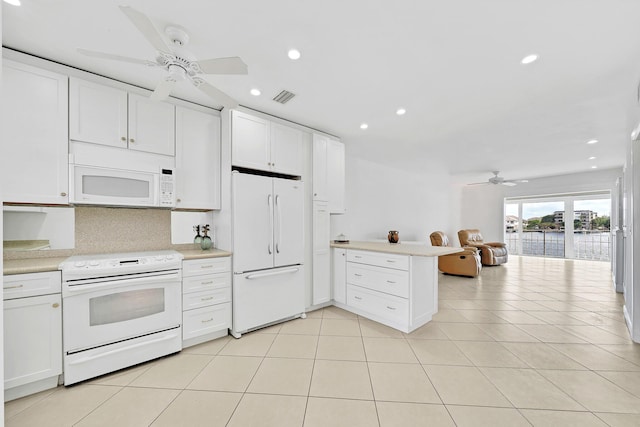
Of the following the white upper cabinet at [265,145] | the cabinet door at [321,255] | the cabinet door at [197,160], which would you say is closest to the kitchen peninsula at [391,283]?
the cabinet door at [321,255]

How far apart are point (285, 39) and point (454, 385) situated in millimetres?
2808

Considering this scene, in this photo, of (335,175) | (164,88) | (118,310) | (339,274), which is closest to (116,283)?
(118,310)

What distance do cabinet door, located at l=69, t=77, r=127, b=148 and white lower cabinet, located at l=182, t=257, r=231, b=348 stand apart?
1314 millimetres

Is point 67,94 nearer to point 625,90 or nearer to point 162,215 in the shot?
point 162,215

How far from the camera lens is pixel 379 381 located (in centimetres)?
192

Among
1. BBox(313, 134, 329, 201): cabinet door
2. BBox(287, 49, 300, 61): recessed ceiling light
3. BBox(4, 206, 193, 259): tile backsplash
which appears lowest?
BBox(4, 206, 193, 259): tile backsplash

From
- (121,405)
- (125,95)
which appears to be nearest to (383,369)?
(121,405)

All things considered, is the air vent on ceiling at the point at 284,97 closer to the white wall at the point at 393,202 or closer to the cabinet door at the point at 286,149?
the cabinet door at the point at 286,149

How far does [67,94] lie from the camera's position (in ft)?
→ 6.84

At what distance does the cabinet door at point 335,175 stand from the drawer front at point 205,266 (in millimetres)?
1591

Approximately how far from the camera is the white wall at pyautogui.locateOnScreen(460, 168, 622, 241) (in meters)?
6.68

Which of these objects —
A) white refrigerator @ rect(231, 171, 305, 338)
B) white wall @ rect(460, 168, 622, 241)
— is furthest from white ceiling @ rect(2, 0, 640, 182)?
white wall @ rect(460, 168, 622, 241)

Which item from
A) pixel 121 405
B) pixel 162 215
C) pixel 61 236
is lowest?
pixel 121 405

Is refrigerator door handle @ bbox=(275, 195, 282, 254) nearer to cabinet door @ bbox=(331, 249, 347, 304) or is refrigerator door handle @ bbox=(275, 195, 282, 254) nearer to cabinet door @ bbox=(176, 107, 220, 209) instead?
cabinet door @ bbox=(176, 107, 220, 209)
